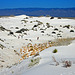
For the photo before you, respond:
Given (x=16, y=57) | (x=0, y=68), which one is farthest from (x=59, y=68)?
(x=16, y=57)

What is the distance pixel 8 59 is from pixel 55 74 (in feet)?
16.5

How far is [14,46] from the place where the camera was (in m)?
11.8

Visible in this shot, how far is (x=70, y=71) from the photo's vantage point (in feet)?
13.2

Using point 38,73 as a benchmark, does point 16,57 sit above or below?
below

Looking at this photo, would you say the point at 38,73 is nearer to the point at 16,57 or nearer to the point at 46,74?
the point at 46,74

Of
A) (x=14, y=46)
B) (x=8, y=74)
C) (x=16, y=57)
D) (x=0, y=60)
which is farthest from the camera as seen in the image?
(x=14, y=46)

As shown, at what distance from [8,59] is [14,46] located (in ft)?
10.1

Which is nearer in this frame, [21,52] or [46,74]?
[46,74]

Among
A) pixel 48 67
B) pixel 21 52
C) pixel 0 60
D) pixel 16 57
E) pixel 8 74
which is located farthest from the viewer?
pixel 21 52

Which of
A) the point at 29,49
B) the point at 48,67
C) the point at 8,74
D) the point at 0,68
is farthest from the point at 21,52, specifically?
the point at 48,67

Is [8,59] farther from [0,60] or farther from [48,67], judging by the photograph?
[48,67]

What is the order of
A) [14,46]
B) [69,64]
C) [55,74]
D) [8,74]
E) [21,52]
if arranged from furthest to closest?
[14,46]
[21,52]
[8,74]
[69,64]
[55,74]

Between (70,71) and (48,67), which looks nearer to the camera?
(70,71)

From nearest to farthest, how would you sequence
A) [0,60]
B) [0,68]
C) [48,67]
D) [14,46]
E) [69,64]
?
[69,64]
[48,67]
[0,68]
[0,60]
[14,46]
